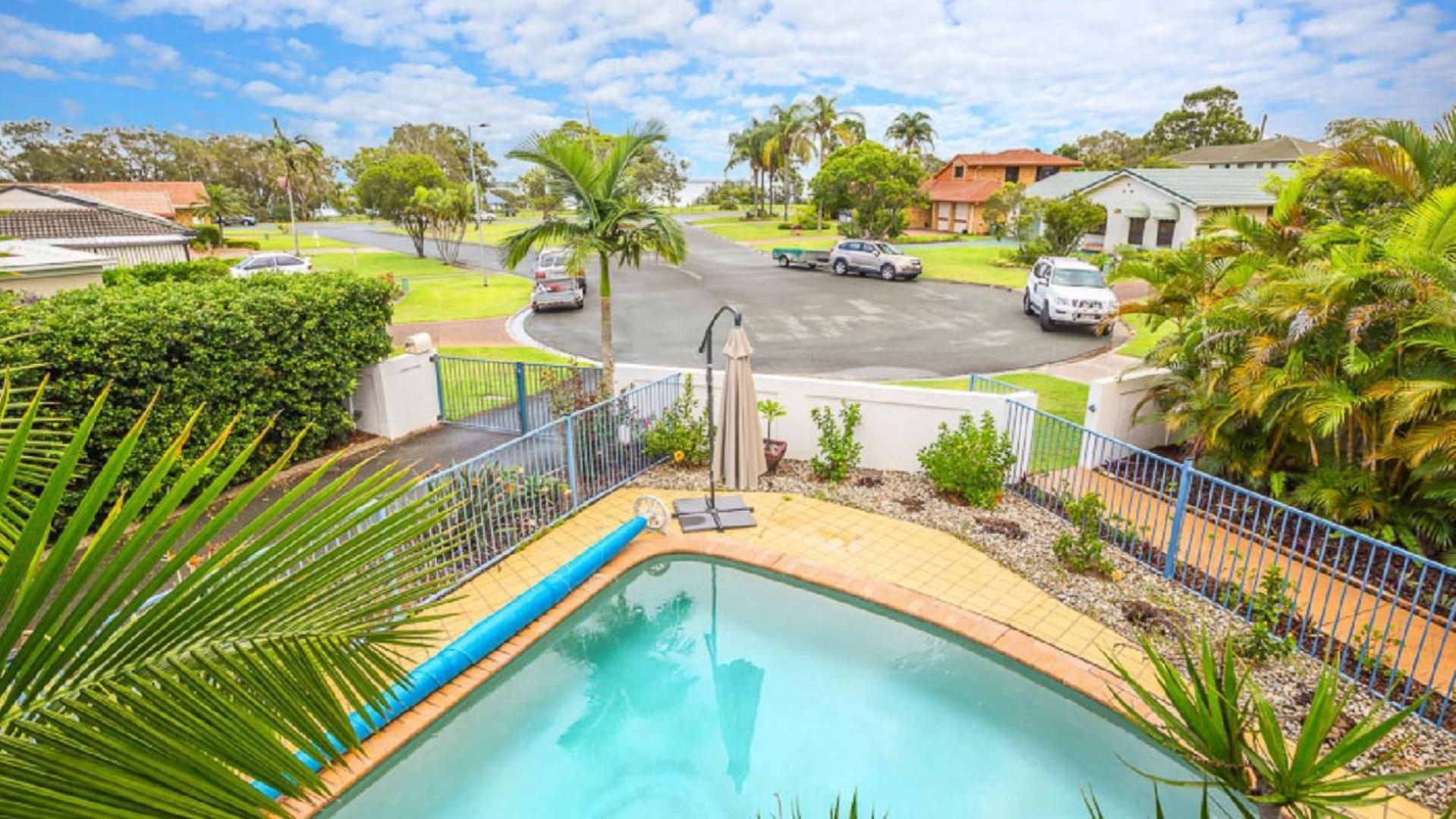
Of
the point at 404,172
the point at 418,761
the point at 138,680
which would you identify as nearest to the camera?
the point at 138,680

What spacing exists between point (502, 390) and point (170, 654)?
11.6m

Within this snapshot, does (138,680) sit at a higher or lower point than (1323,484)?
higher

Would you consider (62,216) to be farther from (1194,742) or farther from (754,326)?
(1194,742)

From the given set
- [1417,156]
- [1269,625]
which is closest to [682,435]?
[1269,625]

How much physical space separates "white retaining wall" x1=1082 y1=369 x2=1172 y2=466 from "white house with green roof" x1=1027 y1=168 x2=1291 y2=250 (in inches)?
976

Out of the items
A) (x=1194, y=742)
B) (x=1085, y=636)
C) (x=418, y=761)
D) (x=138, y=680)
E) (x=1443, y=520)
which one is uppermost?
(x=138, y=680)

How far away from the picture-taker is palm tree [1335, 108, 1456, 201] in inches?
303

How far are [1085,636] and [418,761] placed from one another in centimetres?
560

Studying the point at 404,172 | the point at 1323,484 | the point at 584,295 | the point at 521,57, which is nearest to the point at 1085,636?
the point at 1323,484

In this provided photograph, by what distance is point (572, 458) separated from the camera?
8.34m

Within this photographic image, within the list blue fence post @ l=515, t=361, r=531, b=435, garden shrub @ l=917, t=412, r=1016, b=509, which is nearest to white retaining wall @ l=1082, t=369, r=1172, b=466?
garden shrub @ l=917, t=412, r=1016, b=509

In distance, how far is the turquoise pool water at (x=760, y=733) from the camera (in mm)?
5020

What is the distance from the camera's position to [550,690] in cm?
603

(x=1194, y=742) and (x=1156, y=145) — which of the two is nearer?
(x=1194, y=742)
